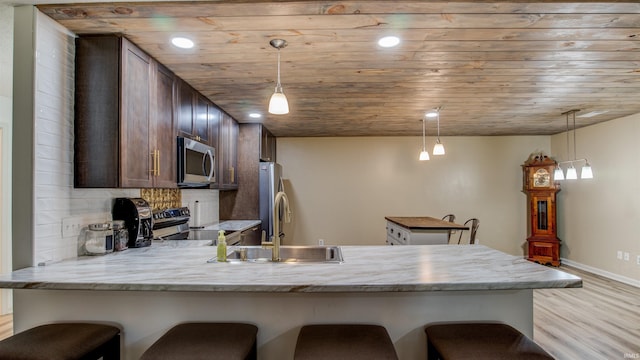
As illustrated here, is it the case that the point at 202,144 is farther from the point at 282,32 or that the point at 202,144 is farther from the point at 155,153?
the point at 282,32

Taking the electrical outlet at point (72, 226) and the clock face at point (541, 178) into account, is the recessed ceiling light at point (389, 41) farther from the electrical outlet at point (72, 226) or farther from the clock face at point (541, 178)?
the clock face at point (541, 178)

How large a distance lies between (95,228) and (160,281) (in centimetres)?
89

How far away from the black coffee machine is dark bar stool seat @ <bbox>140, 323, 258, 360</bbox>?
38.2 inches

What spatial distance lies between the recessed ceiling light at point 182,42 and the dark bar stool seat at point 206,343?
1637mm

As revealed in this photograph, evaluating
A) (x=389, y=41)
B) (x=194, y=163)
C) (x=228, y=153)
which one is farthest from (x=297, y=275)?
(x=228, y=153)

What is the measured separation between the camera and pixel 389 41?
2.08m

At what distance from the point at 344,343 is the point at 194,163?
2.07m

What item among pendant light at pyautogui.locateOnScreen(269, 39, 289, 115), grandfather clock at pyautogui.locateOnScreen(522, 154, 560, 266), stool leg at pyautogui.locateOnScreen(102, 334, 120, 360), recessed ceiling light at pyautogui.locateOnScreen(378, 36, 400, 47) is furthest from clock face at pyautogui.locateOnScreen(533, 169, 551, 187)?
stool leg at pyautogui.locateOnScreen(102, 334, 120, 360)

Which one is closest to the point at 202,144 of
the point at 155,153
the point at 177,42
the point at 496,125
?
the point at 155,153

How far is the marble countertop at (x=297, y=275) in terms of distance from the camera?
4.72 ft

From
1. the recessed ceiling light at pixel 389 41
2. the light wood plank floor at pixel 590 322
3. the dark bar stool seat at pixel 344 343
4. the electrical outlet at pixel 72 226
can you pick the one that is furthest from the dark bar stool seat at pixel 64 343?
the light wood plank floor at pixel 590 322

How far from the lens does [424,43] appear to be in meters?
2.11

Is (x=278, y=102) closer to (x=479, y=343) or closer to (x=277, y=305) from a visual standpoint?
(x=277, y=305)

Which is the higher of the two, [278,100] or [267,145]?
[267,145]
